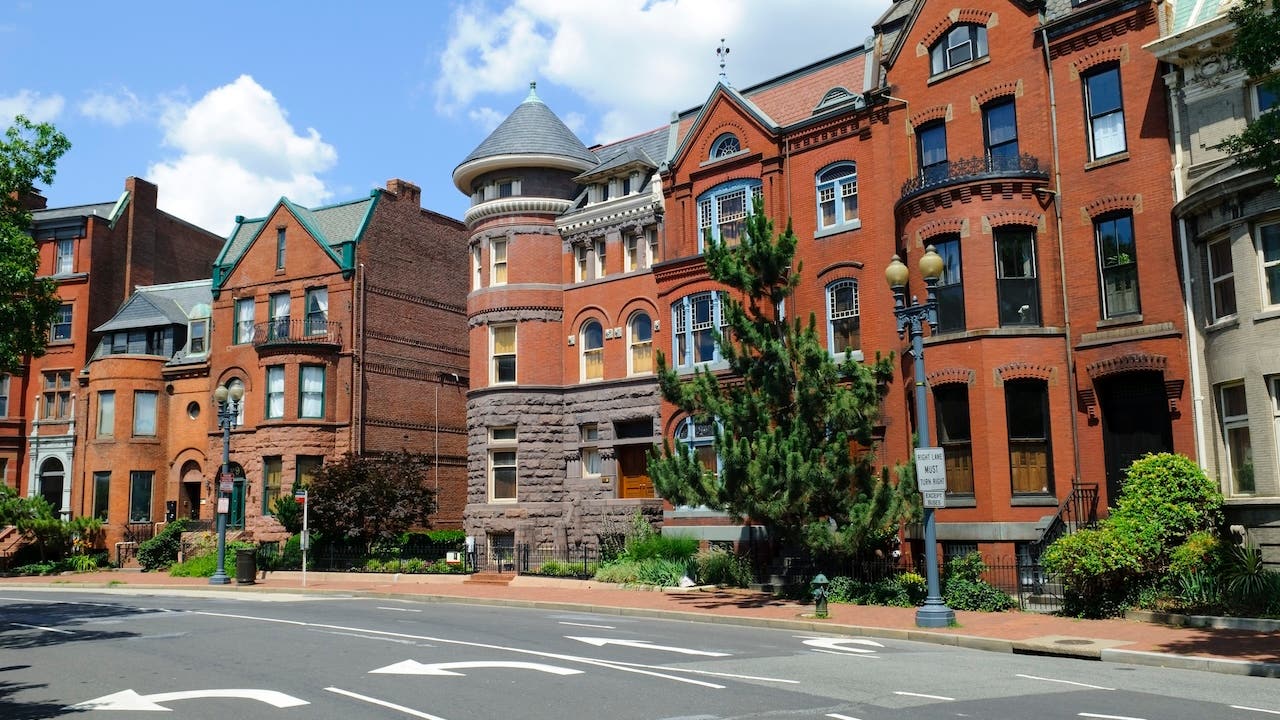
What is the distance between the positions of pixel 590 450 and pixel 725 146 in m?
11.1

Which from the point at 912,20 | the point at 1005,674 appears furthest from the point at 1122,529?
the point at 912,20

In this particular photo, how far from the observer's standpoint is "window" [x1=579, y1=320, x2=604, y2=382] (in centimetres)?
3606

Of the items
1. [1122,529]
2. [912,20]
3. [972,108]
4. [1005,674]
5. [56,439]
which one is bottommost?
[1005,674]

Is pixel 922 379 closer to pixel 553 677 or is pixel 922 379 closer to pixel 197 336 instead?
pixel 553 677

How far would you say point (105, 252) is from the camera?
2002 inches

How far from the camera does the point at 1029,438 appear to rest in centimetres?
2288

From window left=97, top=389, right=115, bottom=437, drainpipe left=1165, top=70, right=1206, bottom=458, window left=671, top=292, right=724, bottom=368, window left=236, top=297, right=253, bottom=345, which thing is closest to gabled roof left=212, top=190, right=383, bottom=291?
window left=236, top=297, right=253, bottom=345

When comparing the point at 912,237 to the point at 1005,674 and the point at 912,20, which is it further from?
the point at 1005,674

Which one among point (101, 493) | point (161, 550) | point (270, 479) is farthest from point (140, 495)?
point (270, 479)

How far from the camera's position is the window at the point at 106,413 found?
46.2 meters

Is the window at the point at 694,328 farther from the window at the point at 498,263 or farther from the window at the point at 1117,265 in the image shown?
the window at the point at 1117,265

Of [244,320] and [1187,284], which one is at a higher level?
[244,320]

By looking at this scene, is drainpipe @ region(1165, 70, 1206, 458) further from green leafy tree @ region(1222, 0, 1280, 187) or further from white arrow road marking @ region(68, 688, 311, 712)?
white arrow road marking @ region(68, 688, 311, 712)

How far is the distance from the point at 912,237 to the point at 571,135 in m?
17.8
